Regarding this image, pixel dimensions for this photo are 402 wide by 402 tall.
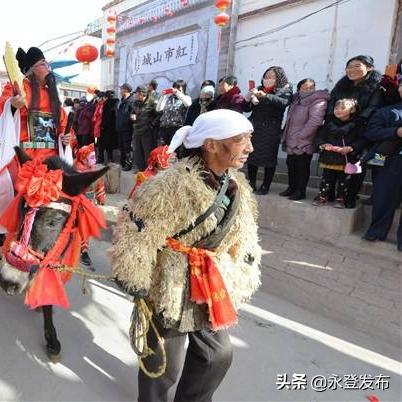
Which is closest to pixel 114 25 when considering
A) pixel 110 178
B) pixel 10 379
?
pixel 110 178

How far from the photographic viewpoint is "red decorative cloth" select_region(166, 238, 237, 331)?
1.64 metres

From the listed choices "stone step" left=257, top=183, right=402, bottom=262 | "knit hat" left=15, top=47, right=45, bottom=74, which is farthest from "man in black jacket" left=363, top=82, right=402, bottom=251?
"knit hat" left=15, top=47, right=45, bottom=74

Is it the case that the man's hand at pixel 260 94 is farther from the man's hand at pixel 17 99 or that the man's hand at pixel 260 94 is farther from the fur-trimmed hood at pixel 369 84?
the man's hand at pixel 17 99

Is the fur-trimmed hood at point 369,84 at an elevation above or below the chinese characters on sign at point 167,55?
below

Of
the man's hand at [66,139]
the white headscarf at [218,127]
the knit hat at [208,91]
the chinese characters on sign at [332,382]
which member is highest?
the knit hat at [208,91]

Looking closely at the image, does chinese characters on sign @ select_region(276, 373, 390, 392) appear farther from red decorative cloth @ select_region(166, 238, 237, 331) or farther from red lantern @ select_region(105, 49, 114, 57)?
red lantern @ select_region(105, 49, 114, 57)

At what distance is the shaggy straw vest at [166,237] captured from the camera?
1595 mm

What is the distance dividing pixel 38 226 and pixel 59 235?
5.1 inches

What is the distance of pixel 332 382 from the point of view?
2400mm

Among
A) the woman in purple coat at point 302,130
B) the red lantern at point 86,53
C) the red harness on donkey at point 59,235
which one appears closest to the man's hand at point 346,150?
the woman in purple coat at point 302,130

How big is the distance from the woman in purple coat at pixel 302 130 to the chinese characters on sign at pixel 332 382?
7.70 ft

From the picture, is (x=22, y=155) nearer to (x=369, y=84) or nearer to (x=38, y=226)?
(x=38, y=226)

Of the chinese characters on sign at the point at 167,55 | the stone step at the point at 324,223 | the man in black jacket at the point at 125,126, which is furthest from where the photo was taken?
the chinese characters on sign at the point at 167,55

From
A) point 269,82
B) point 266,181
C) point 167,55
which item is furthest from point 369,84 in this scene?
point 167,55
